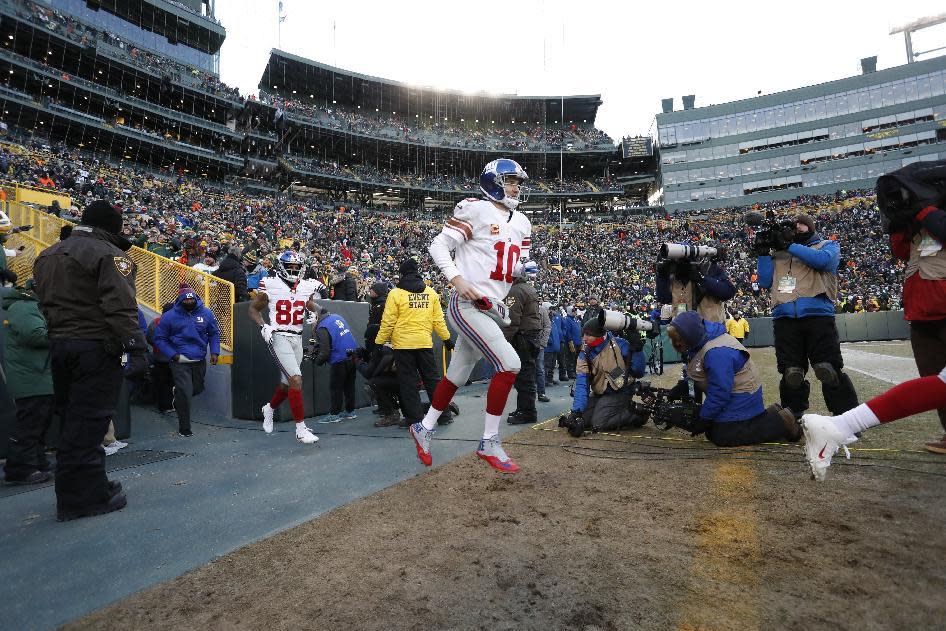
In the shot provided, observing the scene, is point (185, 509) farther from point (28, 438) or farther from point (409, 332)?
point (409, 332)

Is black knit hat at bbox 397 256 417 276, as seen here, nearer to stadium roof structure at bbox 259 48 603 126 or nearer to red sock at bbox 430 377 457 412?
red sock at bbox 430 377 457 412

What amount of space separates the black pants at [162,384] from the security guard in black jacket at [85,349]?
11.8 feet

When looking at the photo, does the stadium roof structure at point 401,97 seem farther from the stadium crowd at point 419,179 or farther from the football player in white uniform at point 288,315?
the football player in white uniform at point 288,315

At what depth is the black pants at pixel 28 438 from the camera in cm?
371

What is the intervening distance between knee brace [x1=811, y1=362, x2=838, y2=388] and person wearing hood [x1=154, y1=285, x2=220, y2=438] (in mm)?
6331

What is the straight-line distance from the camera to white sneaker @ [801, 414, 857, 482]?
230cm

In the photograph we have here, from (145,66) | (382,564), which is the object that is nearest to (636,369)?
(382,564)

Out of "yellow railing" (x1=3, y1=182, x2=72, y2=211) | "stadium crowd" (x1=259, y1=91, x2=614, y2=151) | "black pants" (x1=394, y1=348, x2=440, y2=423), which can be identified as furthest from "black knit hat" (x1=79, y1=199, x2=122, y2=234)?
"stadium crowd" (x1=259, y1=91, x2=614, y2=151)

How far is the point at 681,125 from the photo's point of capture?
2079 inches

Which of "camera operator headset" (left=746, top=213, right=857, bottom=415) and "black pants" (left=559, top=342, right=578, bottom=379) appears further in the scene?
"black pants" (left=559, top=342, right=578, bottom=379)

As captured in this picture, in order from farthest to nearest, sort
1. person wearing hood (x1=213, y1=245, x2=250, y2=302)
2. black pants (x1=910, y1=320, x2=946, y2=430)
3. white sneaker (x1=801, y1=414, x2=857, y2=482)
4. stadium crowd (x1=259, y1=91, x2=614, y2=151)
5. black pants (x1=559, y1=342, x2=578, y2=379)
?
1. stadium crowd (x1=259, y1=91, x2=614, y2=151)
2. black pants (x1=559, y1=342, x2=578, y2=379)
3. person wearing hood (x1=213, y1=245, x2=250, y2=302)
4. black pants (x1=910, y1=320, x2=946, y2=430)
5. white sneaker (x1=801, y1=414, x2=857, y2=482)

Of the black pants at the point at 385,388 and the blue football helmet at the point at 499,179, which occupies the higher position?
the blue football helmet at the point at 499,179

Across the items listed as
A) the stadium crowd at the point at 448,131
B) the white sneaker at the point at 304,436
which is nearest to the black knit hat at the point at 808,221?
the white sneaker at the point at 304,436

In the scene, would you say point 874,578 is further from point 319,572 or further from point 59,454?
point 59,454
